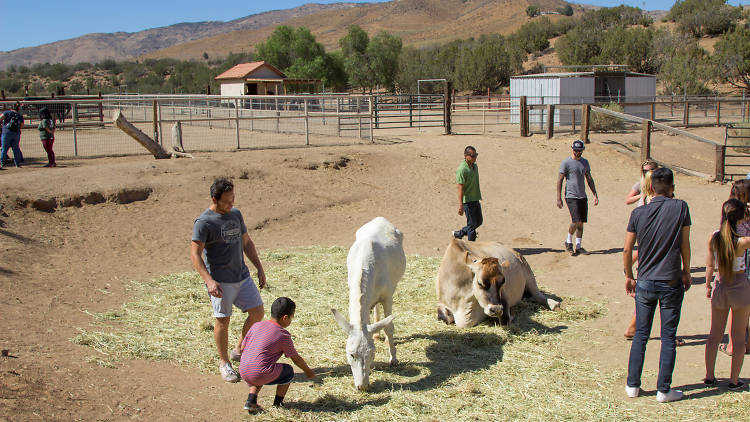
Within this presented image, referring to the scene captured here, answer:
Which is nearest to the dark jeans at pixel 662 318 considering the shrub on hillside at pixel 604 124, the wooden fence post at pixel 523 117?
the wooden fence post at pixel 523 117

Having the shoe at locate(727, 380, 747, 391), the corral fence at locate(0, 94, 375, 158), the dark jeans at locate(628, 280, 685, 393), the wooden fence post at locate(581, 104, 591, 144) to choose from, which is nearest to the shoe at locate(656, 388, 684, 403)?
the dark jeans at locate(628, 280, 685, 393)

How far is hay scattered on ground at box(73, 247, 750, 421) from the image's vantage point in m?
4.35

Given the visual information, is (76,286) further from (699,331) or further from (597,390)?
(699,331)

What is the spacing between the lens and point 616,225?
416 inches

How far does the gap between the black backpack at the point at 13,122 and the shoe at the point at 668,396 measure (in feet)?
43.7

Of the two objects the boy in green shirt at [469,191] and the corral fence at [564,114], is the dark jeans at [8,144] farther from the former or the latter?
the corral fence at [564,114]

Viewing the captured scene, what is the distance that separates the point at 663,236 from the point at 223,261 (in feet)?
10.6

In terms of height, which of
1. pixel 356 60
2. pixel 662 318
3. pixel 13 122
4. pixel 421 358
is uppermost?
pixel 356 60

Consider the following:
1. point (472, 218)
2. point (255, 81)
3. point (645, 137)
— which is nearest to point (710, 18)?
point (255, 81)

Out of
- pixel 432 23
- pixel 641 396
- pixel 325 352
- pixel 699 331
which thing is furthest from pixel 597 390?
pixel 432 23

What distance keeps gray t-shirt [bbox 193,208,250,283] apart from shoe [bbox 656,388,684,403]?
321cm

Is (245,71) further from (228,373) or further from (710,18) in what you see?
(228,373)

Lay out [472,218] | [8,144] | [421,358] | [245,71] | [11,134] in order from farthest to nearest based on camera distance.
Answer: [245,71] → [8,144] → [11,134] → [472,218] → [421,358]

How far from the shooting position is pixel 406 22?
397 feet
